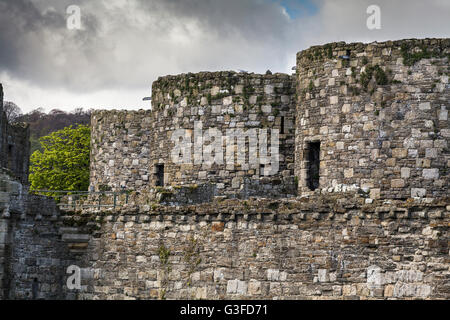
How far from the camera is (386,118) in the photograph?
106ft

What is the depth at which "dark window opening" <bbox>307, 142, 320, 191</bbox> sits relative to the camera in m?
34.0

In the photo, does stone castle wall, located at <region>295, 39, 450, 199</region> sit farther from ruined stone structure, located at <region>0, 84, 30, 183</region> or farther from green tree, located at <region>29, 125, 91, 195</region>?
green tree, located at <region>29, 125, 91, 195</region>

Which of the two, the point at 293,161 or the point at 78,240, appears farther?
the point at 293,161

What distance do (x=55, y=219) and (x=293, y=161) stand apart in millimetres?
7721

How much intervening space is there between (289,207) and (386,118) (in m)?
4.90

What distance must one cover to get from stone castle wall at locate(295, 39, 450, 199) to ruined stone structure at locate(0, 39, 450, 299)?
40mm

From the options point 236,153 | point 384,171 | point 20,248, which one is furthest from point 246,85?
point 20,248

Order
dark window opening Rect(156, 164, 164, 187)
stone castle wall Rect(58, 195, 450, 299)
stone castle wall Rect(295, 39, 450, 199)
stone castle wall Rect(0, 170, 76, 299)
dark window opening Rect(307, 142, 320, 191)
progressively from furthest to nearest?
dark window opening Rect(156, 164, 164, 187)
dark window opening Rect(307, 142, 320, 191)
stone castle wall Rect(0, 170, 76, 299)
stone castle wall Rect(295, 39, 450, 199)
stone castle wall Rect(58, 195, 450, 299)

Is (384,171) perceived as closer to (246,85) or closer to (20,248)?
(246,85)

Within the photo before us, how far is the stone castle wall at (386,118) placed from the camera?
104 ft

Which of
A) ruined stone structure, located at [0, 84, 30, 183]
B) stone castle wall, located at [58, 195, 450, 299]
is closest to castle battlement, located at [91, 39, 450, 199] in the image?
stone castle wall, located at [58, 195, 450, 299]

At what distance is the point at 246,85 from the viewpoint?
35.9 meters
